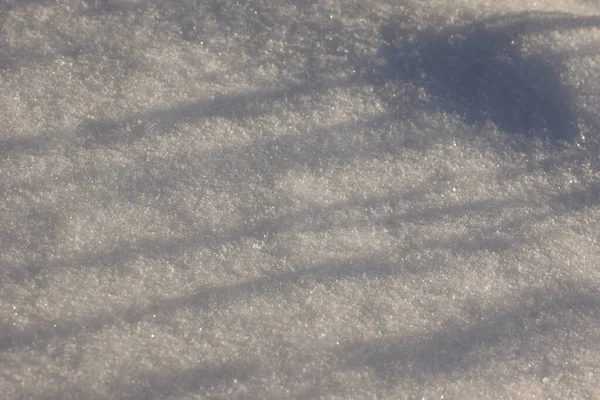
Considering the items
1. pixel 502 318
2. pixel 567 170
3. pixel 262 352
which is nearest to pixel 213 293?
pixel 262 352

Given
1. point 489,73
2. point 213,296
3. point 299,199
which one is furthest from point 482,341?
point 489,73

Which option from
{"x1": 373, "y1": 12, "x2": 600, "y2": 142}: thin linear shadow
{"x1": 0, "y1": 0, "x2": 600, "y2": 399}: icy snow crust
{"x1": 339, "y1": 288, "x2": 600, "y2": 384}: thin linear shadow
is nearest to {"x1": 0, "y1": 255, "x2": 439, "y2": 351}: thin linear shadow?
{"x1": 0, "y1": 0, "x2": 600, "y2": 399}: icy snow crust

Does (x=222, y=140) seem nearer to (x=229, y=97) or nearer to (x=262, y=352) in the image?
(x=229, y=97)

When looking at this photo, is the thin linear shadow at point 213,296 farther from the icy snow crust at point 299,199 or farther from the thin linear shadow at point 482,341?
the thin linear shadow at point 482,341

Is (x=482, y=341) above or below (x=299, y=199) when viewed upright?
below

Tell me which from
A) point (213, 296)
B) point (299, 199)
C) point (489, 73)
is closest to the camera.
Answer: point (213, 296)

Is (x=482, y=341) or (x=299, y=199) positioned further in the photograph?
(x=299, y=199)

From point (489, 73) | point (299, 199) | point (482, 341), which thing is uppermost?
point (489, 73)

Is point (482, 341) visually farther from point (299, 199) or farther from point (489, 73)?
point (489, 73)
